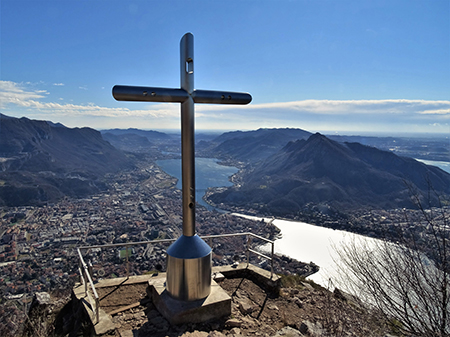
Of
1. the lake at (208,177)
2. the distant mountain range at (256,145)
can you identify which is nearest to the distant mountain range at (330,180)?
the lake at (208,177)

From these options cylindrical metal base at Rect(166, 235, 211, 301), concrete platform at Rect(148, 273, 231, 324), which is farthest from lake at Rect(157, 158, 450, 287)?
cylindrical metal base at Rect(166, 235, 211, 301)

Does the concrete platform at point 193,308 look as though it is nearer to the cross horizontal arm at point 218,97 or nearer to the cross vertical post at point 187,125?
the cross vertical post at point 187,125

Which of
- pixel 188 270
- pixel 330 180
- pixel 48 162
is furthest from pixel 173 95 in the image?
pixel 48 162

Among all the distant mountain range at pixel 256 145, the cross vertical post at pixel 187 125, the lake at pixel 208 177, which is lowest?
the lake at pixel 208 177

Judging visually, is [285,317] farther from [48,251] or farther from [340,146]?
[340,146]

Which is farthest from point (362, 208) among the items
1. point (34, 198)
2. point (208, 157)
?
point (208, 157)

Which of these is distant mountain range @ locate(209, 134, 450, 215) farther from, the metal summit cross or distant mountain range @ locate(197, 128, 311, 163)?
the metal summit cross
